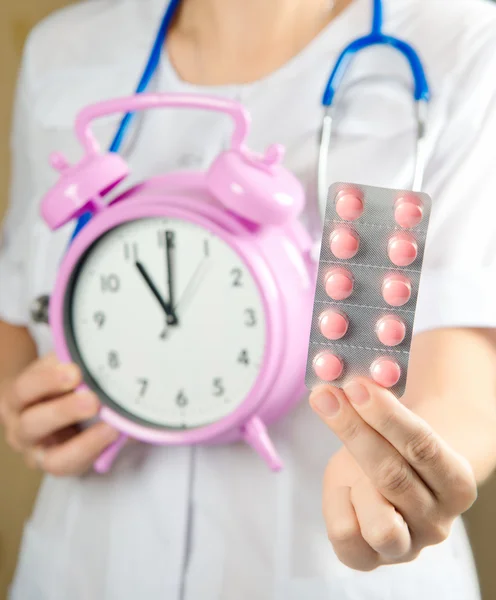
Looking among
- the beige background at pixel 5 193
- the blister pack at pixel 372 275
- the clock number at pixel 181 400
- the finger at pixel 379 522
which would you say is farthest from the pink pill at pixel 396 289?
the beige background at pixel 5 193

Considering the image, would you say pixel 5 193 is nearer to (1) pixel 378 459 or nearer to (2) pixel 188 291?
(2) pixel 188 291

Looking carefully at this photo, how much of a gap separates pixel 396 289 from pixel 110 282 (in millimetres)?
238

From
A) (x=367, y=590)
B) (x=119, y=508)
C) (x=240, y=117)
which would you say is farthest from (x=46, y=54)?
(x=367, y=590)

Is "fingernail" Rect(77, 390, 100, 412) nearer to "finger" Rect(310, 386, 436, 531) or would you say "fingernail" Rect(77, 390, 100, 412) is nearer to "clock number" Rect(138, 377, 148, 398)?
"clock number" Rect(138, 377, 148, 398)

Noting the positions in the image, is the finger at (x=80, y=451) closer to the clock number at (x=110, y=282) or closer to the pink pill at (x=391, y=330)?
the clock number at (x=110, y=282)

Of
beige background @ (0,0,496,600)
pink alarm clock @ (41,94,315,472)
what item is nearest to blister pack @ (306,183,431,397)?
pink alarm clock @ (41,94,315,472)

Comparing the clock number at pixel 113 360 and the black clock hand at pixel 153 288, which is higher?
the black clock hand at pixel 153 288

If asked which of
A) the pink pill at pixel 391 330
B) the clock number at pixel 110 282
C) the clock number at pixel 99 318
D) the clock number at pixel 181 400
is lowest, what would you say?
the clock number at pixel 181 400

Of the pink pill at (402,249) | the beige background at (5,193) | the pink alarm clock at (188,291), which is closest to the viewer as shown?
the pink pill at (402,249)

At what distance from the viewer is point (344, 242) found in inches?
11.1

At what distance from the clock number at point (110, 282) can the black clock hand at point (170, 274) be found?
0.13ft

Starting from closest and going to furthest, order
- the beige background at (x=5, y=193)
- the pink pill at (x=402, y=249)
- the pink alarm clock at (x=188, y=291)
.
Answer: the pink pill at (x=402, y=249)
the pink alarm clock at (x=188, y=291)
the beige background at (x=5, y=193)

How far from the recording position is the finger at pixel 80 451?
0.49 m

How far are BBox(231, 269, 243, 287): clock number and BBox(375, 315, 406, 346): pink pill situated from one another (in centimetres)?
16
